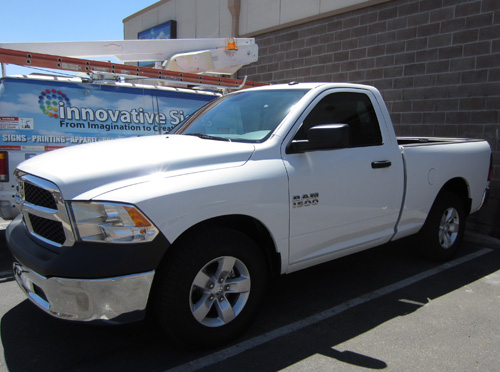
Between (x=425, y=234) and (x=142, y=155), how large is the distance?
3.46 m

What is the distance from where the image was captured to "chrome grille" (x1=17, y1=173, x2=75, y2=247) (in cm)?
257

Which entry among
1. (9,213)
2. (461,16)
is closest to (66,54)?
(9,213)

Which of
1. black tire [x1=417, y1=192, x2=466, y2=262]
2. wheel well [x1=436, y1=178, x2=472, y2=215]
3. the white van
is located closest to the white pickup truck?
black tire [x1=417, y1=192, x2=466, y2=262]

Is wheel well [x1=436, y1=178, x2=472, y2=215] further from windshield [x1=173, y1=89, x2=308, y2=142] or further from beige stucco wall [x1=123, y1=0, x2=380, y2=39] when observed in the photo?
beige stucco wall [x1=123, y1=0, x2=380, y2=39]

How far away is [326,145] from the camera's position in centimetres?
328

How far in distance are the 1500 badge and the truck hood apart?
1.66ft

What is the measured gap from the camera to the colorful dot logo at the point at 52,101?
4871 mm

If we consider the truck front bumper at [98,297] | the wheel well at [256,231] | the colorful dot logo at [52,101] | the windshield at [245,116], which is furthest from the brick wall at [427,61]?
the colorful dot logo at [52,101]

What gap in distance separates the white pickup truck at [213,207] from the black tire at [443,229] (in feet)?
2.04

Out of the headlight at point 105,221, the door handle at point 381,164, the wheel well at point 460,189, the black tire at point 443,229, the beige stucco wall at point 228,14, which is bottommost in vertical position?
the black tire at point 443,229

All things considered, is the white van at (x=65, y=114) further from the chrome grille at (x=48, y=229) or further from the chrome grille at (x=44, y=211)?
the chrome grille at (x=48, y=229)

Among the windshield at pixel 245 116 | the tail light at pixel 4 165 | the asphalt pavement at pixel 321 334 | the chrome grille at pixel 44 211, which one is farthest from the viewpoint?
the tail light at pixel 4 165

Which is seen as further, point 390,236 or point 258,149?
point 390,236

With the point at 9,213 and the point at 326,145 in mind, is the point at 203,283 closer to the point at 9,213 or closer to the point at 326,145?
the point at 326,145
